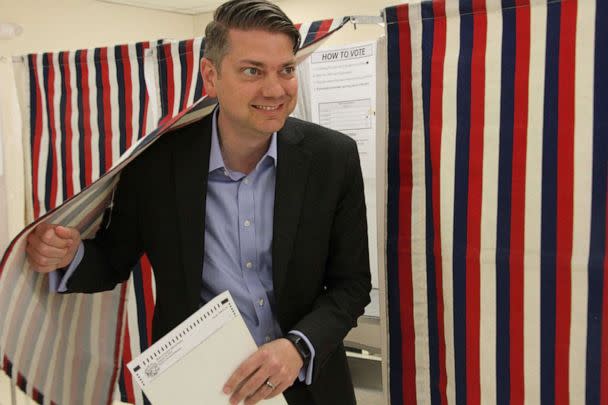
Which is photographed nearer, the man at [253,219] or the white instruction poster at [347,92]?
the man at [253,219]

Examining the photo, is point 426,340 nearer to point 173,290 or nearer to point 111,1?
point 173,290

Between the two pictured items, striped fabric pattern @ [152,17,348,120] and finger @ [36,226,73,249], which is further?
striped fabric pattern @ [152,17,348,120]

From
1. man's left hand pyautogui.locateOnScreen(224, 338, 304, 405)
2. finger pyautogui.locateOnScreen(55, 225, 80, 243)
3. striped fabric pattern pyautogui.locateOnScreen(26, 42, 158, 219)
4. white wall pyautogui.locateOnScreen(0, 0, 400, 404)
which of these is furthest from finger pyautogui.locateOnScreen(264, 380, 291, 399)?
white wall pyautogui.locateOnScreen(0, 0, 400, 404)

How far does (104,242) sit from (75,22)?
507 centimetres

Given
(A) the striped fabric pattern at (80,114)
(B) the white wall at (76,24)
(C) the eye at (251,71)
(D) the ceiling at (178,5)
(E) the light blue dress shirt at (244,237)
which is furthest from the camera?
(D) the ceiling at (178,5)

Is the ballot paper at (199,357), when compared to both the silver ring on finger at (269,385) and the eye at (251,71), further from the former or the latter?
the eye at (251,71)

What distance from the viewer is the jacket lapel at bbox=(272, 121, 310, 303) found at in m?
1.29

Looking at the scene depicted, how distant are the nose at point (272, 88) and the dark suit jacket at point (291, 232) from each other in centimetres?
15

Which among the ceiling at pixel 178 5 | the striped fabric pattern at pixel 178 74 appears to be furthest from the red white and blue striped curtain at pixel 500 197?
the ceiling at pixel 178 5

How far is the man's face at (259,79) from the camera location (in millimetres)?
1211

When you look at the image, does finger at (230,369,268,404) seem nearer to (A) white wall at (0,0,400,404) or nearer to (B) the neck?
(B) the neck

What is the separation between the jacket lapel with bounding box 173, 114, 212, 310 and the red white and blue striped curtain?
0.47 metres

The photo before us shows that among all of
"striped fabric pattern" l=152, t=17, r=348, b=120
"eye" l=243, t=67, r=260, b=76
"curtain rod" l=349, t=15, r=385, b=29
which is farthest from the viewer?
"striped fabric pattern" l=152, t=17, r=348, b=120

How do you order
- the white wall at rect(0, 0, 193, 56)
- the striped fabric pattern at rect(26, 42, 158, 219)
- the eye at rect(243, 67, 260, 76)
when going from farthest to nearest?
1. the white wall at rect(0, 0, 193, 56)
2. the striped fabric pattern at rect(26, 42, 158, 219)
3. the eye at rect(243, 67, 260, 76)
